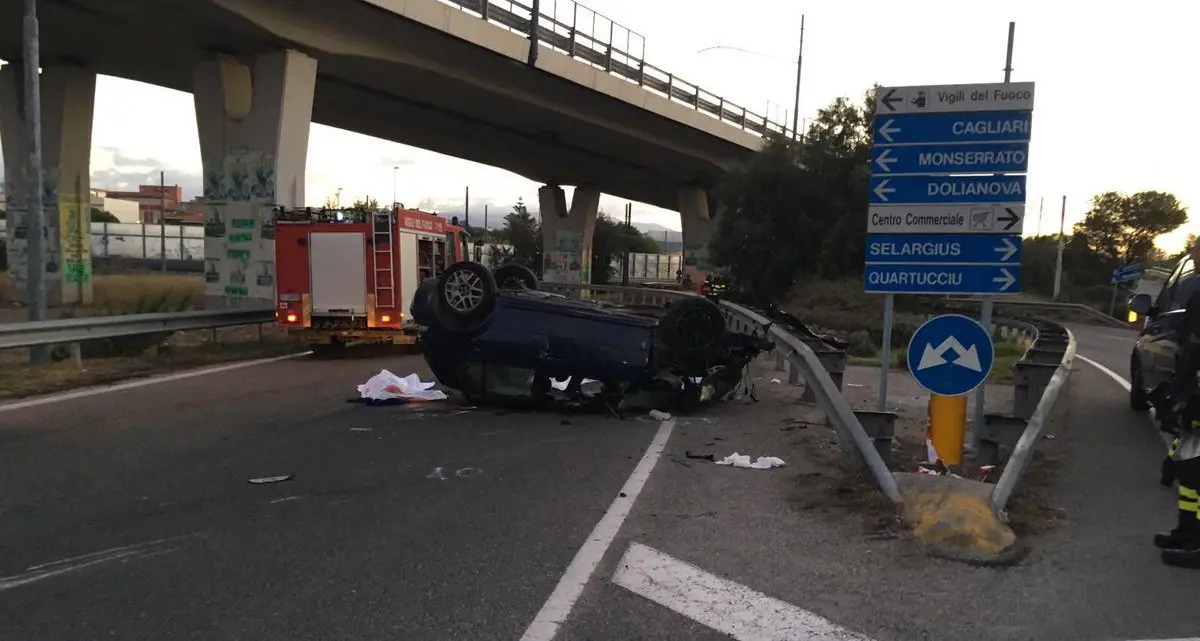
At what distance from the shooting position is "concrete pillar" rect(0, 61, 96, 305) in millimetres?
27656

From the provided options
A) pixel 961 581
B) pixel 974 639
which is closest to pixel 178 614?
pixel 974 639

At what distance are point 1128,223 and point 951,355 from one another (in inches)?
2572

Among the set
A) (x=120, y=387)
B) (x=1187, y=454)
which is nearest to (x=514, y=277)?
(x=120, y=387)

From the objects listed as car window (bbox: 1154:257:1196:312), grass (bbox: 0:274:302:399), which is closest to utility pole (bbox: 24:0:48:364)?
grass (bbox: 0:274:302:399)

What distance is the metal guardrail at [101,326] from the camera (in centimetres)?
1080

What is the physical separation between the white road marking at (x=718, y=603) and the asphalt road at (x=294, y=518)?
17.5 inches

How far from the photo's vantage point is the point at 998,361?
51.5 feet

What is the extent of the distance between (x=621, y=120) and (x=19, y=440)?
102 ft

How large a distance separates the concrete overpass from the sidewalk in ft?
63.0

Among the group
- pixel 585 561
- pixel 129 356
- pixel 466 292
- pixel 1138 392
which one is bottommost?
pixel 129 356

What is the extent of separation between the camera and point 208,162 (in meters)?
23.4

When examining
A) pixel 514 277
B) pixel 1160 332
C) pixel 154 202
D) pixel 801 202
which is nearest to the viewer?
pixel 1160 332

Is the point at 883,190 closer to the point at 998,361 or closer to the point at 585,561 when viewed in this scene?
the point at 585,561

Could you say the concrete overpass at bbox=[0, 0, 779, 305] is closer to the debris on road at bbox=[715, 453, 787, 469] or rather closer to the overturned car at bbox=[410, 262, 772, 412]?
Result: the overturned car at bbox=[410, 262, 772, 412]
